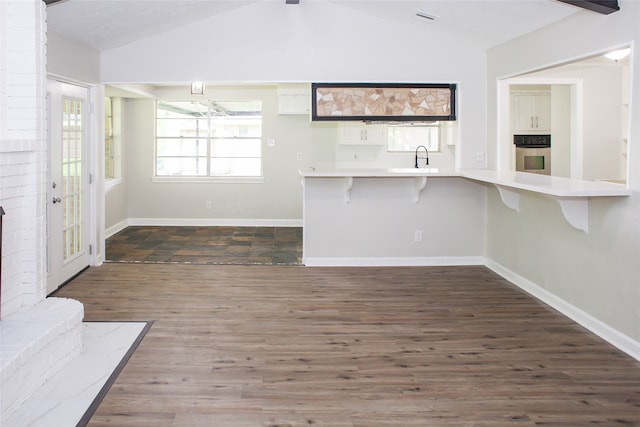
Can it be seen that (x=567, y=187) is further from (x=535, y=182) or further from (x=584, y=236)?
(x=584, y=236)

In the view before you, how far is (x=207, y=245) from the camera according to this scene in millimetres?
7277

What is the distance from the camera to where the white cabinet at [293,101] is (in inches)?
333

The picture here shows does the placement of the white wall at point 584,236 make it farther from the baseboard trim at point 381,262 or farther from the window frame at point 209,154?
the window frame at point 209,154

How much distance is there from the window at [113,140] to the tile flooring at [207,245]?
91 cm

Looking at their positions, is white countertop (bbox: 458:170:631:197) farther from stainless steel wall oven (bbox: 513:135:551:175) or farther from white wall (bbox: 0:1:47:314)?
white wall (bbox: 0:1:47:314)

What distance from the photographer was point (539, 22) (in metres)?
4.52

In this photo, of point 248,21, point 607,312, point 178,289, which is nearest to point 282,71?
point 248,21

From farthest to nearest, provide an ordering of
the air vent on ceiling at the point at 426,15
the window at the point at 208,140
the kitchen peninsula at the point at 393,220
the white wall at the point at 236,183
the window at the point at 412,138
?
the window at the point at 208,140
the white wall at the point at 236,183
the window at the point at 412,138
the kitchen peninsula at the point at 393,220
the air vent on ceiling at the point at 426,15

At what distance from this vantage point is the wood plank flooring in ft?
8.93

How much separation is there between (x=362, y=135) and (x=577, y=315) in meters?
4.51

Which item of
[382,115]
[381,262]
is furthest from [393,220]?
[382,115]

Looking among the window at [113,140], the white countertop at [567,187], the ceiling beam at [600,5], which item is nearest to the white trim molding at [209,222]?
the window at [113,140]

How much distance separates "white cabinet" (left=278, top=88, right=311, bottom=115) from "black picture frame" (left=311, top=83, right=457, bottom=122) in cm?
257

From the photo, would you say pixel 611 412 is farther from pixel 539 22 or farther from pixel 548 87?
pixel 548 87
